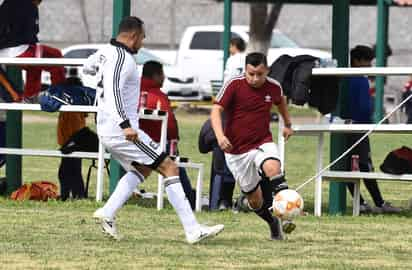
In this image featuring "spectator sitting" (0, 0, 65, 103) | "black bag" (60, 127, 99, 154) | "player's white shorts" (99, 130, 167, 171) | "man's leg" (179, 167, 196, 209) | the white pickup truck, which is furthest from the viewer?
the white pickup truck

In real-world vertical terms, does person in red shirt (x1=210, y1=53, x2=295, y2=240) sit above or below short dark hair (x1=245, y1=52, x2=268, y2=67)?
below

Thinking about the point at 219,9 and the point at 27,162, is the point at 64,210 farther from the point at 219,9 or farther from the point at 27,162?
the point at 219,9

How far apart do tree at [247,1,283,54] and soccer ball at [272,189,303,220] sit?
85.6 feet

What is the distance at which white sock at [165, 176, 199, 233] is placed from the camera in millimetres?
12094

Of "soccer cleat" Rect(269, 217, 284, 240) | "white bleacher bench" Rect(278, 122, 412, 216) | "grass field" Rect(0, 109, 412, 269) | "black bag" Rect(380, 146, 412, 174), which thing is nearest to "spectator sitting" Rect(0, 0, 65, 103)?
"grass field" Rect(0, 109, 412, 269)

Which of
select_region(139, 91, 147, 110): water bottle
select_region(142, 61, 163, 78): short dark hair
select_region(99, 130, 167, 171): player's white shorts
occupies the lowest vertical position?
select_region(99, 130, 167, 171): player's white shorts

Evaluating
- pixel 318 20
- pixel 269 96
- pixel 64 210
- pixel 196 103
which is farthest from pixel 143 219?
pixel 318 20

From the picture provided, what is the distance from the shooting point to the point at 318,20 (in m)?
44.3

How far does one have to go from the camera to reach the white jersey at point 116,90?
1213 centimetres

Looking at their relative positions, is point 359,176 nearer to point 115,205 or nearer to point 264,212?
point 264,212

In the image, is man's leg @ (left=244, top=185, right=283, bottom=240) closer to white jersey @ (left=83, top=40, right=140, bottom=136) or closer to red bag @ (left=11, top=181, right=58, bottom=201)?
white jersey @ (left=83, top=40, right=140, bottom=136)

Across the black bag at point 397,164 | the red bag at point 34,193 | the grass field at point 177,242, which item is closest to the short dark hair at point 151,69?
the grass field at point 177,242

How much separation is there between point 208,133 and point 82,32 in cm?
2957

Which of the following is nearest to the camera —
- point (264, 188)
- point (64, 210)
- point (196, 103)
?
point (264, 188)
